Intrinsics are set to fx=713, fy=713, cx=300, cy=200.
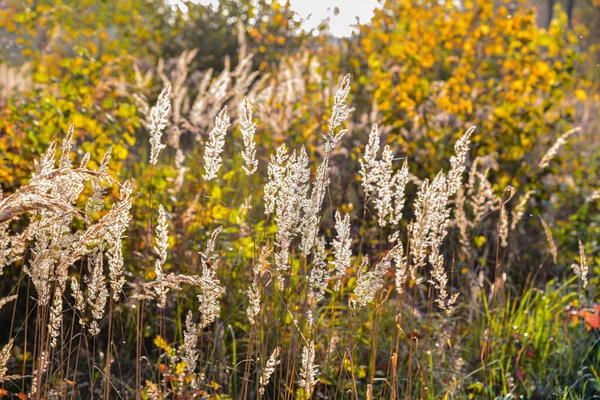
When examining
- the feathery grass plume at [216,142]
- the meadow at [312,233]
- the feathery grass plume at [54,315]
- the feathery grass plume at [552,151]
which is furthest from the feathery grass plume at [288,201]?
the feathery grass plume at [552,151]

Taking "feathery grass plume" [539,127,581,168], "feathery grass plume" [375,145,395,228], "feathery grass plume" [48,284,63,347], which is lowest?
"feathery grass plume" [48,284,63,347]

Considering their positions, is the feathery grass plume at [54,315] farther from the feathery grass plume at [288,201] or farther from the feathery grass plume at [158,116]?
the feathery grass plume at [288,201]

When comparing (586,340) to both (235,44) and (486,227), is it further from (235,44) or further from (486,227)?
(235,44)

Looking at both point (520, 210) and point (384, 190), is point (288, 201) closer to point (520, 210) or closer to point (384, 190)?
point (384, 190)

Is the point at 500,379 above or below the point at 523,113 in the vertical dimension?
below

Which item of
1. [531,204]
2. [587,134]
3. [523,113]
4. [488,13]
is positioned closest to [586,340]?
[531,204]

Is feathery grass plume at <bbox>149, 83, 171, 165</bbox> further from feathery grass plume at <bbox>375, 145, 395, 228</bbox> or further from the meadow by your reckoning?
feathery grass plume at <bbox>375, 145, 395, 228</bbox>

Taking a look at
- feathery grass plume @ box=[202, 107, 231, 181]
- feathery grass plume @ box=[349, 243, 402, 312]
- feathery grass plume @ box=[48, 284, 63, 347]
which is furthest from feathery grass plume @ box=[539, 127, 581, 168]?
feathery grass plume @ box=[48, 284, 63, 347]

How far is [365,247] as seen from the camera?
4898 millimetres

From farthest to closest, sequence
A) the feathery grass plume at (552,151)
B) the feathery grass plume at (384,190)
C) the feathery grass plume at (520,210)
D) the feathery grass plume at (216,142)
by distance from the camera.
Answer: the feathery grass plume at (552,151)
the feathery grass plume at (520,210)
the feathery grass plume at (384,190)
the feathery grass plume at (216,142)

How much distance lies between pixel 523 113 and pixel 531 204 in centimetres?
67

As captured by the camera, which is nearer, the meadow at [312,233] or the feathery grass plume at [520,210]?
the meadow at [312,233]

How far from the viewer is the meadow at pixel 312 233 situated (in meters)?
1.85

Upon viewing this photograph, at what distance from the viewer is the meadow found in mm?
1853
